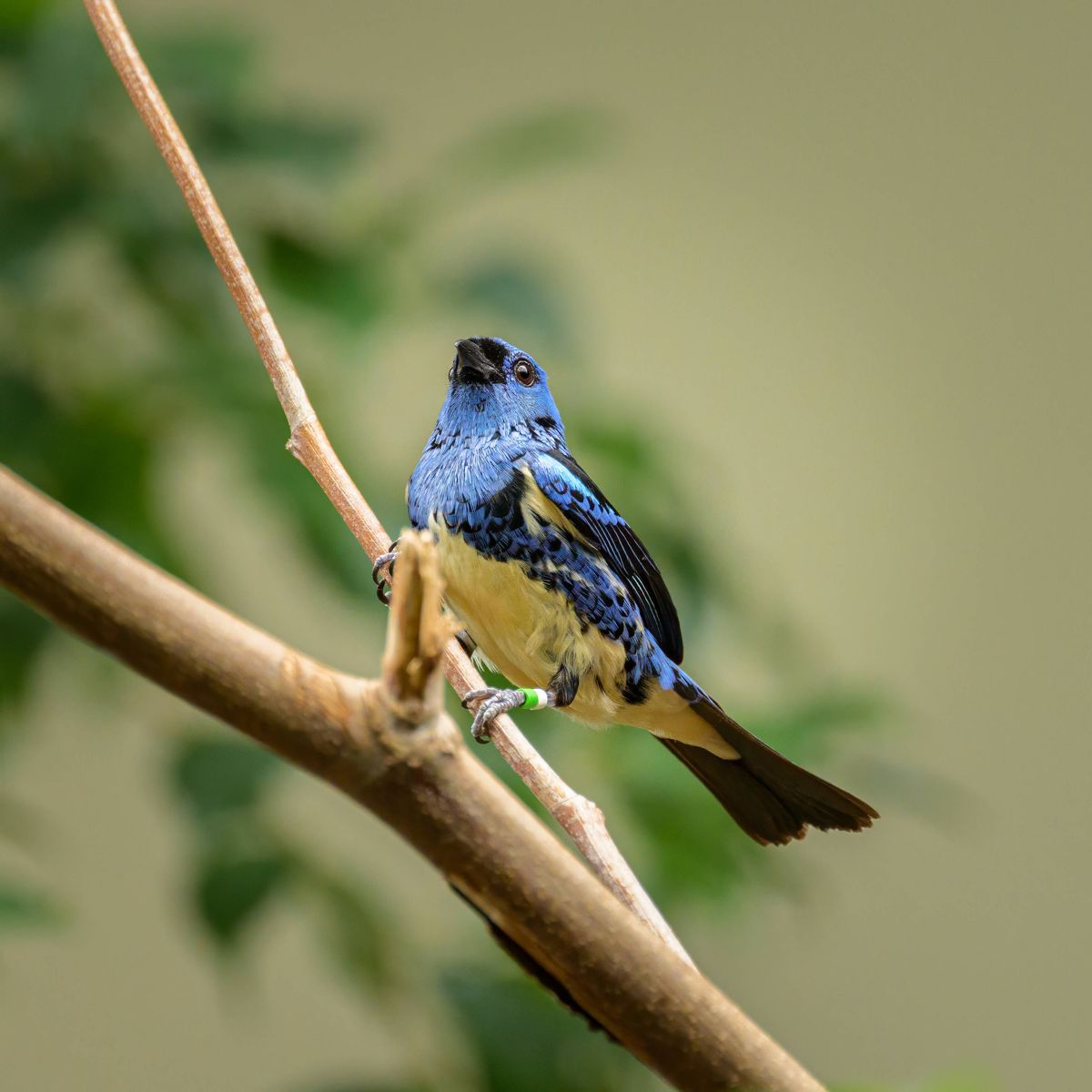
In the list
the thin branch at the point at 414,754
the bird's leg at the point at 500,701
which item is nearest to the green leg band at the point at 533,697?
the bird's leg at the point at 500,701

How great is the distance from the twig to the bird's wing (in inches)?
4.3

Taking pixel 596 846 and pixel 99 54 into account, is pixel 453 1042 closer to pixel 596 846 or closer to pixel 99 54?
pixel 596 846

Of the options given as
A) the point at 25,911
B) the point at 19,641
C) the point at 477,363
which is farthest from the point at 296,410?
the point at 19,641

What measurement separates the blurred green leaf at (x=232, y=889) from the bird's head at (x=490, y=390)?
0.44 metres

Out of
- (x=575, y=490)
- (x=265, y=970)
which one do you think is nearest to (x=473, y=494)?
(x=575, y=490)

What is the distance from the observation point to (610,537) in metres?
0.67

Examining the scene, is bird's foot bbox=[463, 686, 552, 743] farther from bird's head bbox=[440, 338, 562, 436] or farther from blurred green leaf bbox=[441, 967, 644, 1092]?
blurred green leaf bbox=[441, 967, 644, 1092]

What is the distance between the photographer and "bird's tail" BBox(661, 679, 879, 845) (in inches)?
24.4

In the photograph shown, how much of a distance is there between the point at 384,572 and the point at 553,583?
0.09 meters

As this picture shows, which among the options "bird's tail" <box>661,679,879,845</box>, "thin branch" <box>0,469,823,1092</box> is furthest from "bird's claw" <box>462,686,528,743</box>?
"thin branch" <box>0,469,823,1092</box>

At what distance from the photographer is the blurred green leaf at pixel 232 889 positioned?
0.94 metres

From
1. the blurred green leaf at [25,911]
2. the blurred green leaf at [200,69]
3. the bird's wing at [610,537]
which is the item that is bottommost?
the blurred green leaf at [25,911]

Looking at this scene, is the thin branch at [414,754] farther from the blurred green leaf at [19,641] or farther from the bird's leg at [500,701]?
the blurred green leaf at [19,641]

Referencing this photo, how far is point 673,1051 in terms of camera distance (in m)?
0.34
